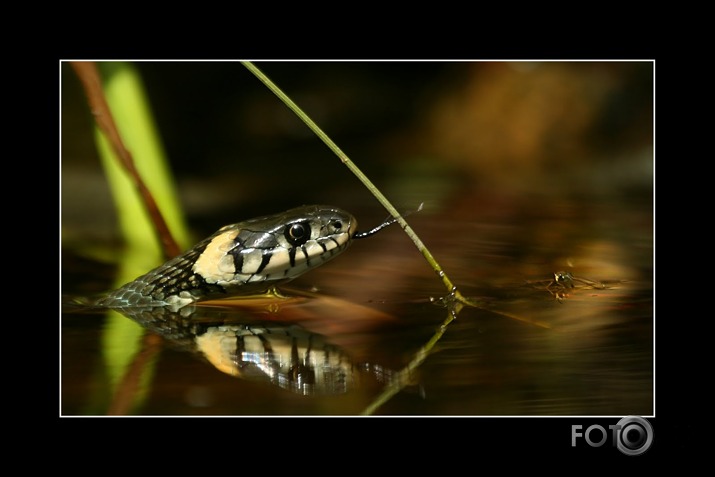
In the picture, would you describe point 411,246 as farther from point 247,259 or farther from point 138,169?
point 138,169

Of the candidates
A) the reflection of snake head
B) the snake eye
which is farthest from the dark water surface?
the snake eye

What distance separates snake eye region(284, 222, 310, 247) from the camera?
2.73 meters

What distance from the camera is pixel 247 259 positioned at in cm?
277

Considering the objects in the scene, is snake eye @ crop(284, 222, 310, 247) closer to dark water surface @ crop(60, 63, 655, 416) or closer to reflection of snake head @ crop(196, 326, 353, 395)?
dark water surface @ crop(60, 63, 655, 416)

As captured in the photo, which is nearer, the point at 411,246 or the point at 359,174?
the point at 359,174

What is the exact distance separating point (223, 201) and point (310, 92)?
2.16ft

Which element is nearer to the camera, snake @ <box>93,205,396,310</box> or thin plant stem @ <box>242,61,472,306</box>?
thin plant stem @ <box>242,61,472,306</box>

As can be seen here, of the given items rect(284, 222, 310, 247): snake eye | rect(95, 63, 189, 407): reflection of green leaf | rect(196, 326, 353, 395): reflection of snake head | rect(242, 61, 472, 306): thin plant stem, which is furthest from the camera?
rect(95, 63, 189, 407): reflection of green leaf
